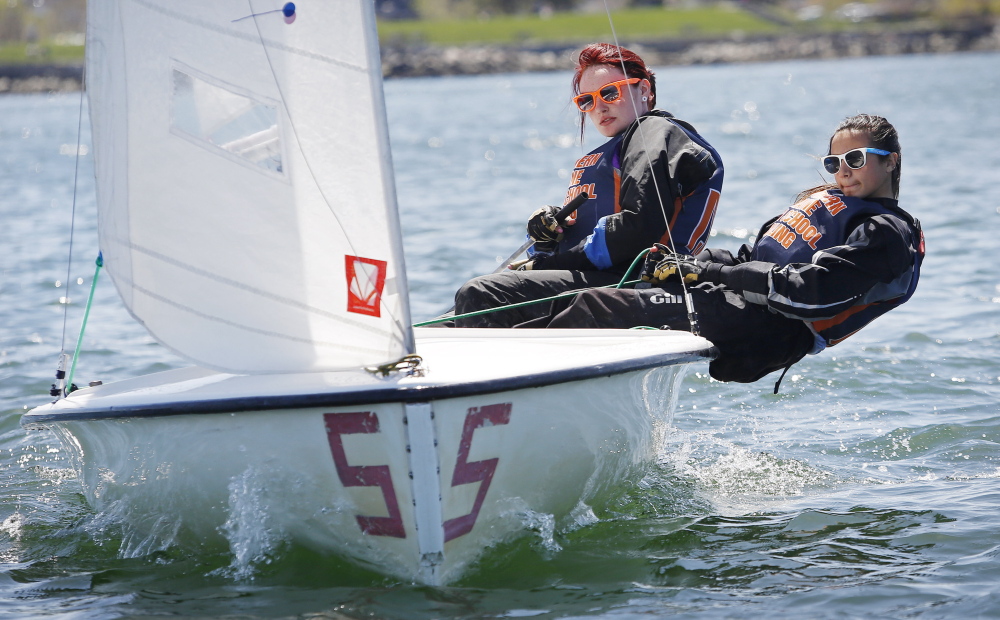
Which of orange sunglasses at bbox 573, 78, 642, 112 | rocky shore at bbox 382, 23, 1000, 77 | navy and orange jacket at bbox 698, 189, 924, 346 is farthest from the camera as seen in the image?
rocky shore at bbox 382, 23, 1000, 77

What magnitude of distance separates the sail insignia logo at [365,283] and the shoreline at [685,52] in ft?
174

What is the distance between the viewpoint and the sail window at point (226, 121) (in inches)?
125

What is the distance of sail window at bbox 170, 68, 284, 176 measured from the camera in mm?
3174

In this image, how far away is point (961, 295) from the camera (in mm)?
7707

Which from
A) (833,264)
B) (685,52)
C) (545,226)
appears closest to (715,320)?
(833,264)

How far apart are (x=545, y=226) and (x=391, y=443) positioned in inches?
57.5

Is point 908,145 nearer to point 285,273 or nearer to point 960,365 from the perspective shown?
point 960,365

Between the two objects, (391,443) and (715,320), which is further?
(715,320)

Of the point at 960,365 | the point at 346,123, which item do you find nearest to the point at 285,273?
the point at 346,123

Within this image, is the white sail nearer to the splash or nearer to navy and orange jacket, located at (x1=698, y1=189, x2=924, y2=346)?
the splash

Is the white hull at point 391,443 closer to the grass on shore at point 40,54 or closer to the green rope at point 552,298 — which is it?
the green rope at point 552,298

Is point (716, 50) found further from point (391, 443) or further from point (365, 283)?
point (391, 443)

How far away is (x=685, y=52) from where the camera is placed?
60.0 m

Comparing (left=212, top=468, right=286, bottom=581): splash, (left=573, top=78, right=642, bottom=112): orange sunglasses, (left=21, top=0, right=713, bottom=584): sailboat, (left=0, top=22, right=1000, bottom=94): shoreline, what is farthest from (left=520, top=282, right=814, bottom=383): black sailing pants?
(left=0, top=22, right=1000, bottom=94): shoreline
